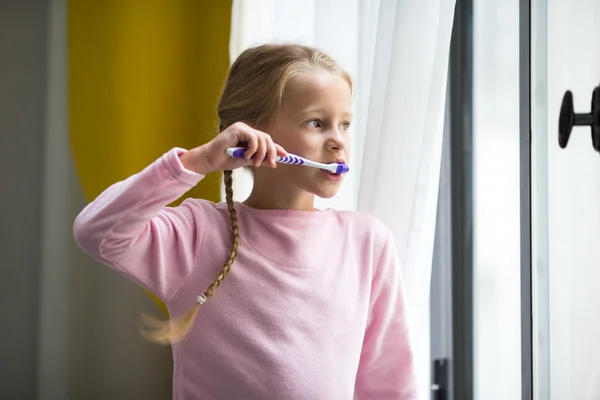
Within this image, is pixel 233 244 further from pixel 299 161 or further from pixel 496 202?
pixel 496 202

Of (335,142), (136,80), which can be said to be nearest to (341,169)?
(335,142)

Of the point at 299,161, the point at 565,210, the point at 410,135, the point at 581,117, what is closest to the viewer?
the point at 581,117

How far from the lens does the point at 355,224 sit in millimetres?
1059

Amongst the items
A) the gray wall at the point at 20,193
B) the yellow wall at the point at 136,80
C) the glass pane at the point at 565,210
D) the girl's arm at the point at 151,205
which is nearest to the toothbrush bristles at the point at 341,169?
the girl's arm at the point at 151,205

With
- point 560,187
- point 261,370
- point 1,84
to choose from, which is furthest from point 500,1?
point 1,84

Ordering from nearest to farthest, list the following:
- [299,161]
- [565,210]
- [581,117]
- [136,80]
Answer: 1. [581,117]
2. [299,161]
3. [565,210]
4. [136,80]

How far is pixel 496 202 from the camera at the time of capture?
48.4 inches

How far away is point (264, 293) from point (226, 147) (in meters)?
0.23

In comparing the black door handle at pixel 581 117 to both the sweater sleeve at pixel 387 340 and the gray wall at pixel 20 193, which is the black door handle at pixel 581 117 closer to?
the sweater sleeve at pixel 387 340

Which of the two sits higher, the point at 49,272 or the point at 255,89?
the point at 255,89

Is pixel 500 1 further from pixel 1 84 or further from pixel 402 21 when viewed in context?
pixel 1 84

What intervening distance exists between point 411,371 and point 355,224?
24 cm

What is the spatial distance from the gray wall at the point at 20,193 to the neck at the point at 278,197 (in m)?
0.86

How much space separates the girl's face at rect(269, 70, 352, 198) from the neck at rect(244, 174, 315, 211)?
3 cm
